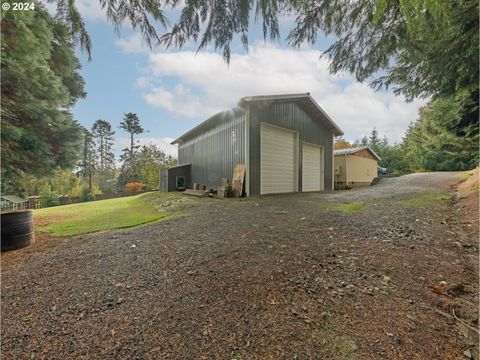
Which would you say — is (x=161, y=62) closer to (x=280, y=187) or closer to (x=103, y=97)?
(x=103, y=97)

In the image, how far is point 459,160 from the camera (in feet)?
63.5

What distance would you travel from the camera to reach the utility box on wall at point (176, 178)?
1136 cm

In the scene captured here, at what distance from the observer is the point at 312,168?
10.4 meters

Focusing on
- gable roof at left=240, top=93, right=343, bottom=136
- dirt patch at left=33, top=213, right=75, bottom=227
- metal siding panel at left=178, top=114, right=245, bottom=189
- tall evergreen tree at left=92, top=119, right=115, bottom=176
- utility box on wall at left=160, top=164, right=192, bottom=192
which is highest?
tall evergreen tree at left=92, top=119, right=115, bottom=176

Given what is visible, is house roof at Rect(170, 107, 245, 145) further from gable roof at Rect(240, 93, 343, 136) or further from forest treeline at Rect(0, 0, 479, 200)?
forest treeline at Rect(0, 0, 479, 200)

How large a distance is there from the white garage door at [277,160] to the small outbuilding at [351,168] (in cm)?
616

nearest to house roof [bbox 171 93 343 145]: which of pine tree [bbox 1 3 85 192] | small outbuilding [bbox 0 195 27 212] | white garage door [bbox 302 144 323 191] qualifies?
white garage door [bbox 302 144 323 191]

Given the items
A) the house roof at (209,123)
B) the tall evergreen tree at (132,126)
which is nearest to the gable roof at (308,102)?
the house roof at (209,123)

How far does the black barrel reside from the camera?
3.24 m

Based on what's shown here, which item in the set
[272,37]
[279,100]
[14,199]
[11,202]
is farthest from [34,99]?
[14,199]

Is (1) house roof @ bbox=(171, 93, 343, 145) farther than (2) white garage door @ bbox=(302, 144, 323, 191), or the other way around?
(2) white garage door @ bbox=(302, 144, 323, 191)

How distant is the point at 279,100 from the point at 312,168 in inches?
153

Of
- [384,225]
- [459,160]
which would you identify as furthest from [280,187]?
[459,160]

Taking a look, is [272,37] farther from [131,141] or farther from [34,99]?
[131,141]
